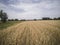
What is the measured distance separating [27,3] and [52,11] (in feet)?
7.06

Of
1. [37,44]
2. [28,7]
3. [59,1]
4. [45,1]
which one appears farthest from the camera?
[28,7]

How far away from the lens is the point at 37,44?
13.2ft

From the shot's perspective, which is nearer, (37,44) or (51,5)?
(37,44)

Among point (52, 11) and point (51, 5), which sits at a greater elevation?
point (51, 5)

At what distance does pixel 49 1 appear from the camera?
703 cm

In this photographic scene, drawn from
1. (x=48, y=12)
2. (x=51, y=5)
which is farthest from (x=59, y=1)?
(x=48, y=12)

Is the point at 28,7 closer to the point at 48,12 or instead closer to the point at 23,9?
the point at 23,9

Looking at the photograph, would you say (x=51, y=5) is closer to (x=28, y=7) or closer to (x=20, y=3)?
(x=28, y=7)

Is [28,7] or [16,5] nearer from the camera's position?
[16,5]

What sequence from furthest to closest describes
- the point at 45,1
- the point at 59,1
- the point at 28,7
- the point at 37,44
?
the point at 28,7 → the point at 45,1 → the point at 59,1 → the point at 37,44

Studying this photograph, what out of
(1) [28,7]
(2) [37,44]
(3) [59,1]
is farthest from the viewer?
(1) [28,7]

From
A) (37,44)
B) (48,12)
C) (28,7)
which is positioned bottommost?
(37,44)

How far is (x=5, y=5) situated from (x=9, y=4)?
0.33 m

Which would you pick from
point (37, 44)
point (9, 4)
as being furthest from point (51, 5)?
point (37, 44)
